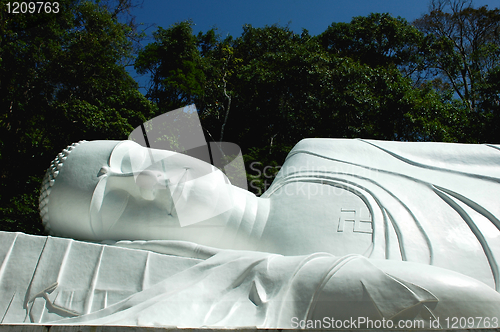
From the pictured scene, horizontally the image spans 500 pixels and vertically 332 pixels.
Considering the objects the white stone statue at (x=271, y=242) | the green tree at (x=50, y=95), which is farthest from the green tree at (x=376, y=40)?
the white stone statue at (x=271, y=242)

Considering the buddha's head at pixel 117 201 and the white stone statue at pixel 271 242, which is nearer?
the white stone statue at pixel 271 242

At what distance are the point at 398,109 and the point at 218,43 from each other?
25.6 ft

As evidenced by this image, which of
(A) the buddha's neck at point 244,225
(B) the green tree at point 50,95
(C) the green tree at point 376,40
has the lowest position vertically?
(A) the buddha's neck at point 244,225

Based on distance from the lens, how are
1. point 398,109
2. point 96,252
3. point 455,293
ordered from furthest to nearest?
1. point 398,109
2. point 96,252
3. point 455,293

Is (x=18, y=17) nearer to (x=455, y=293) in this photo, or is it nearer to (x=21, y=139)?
(x=21, y=139)

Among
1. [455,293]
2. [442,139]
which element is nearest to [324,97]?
[442,139]

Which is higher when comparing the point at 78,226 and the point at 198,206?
the point at 198,206

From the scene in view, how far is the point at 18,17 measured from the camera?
7453mm

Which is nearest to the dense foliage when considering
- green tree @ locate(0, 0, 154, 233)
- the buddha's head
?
green tree @ locate(0, 0, 154, 233)

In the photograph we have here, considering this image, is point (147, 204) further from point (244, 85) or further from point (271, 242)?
point (244, 85)

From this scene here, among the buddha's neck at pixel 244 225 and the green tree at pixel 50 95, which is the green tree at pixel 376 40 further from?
the buddha's neck at pixel 244 225

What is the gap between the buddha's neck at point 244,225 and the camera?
2564 mm

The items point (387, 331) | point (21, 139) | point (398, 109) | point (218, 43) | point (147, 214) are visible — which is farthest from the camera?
point (218, 43)

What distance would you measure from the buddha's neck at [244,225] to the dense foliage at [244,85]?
4.35 metres
